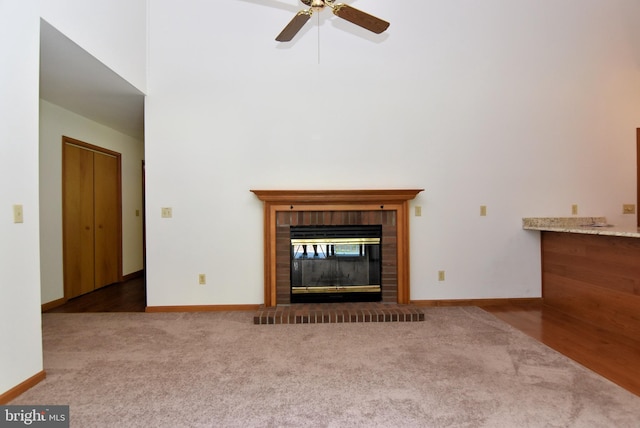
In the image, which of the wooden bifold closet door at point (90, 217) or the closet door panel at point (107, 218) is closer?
the wooden bifold closet door at point (90, 217)

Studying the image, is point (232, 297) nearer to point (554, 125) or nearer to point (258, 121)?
point (258, 121)

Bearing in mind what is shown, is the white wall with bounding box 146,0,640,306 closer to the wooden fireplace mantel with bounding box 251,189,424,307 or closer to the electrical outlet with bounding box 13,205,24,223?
the wooden fireplace mantel with bounding box 251,189,424,307

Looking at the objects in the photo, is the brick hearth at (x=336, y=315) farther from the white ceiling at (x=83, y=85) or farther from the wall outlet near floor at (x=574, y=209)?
the white ceiling at (x=83, y=85)

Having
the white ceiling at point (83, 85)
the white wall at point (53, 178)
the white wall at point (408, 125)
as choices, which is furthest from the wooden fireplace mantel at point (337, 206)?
the white wall at point (53, 178)

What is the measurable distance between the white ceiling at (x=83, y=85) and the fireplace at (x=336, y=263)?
2119 mm

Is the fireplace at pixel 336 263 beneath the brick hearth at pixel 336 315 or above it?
above

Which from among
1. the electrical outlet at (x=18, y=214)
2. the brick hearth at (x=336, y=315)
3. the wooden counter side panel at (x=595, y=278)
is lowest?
the brick hearth at (x=336, y=315)

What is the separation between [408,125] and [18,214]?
3.14 metres

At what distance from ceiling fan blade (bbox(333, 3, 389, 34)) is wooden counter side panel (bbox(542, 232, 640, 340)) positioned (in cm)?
252

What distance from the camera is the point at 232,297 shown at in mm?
3260

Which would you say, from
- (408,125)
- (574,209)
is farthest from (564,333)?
(408,125)

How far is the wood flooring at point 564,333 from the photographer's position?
2001 mm

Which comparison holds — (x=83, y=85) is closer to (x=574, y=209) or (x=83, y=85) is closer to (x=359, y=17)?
(x=359, y=17)

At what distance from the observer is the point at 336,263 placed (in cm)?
334
